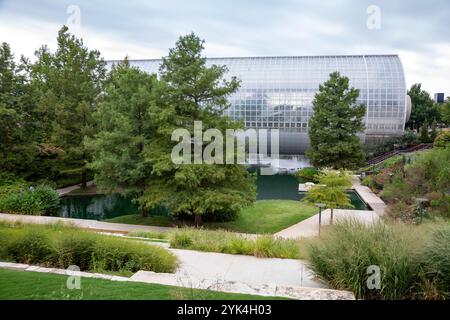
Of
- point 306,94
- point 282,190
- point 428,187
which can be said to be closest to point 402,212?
point 428,187

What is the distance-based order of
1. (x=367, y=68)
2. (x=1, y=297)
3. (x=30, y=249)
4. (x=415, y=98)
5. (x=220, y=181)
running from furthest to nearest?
(x=415, y=98) < (x=367, y=68) < (x=220, y=181) < (x=30, y=249) < (x=1, y=297)

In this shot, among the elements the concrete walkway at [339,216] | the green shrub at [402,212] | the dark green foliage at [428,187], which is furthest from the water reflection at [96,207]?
the dark green foliage at [428,187]

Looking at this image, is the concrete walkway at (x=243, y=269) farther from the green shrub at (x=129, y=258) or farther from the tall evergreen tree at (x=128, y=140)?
the tall evergreen tree at (x=128, y=140)

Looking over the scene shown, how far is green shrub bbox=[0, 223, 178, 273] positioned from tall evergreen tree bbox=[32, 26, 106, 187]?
1359 centimetres

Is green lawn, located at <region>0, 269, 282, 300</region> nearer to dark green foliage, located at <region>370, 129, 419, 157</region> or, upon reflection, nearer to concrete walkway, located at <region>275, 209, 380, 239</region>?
concrete walkway, located at <region>275, 209, 380, 239</region>

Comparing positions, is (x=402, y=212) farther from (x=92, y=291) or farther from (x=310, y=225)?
(x=92, y=291)

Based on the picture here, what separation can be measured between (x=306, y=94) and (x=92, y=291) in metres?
34.1

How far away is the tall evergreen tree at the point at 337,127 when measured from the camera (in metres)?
25.6

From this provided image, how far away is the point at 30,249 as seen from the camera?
6.81 meters

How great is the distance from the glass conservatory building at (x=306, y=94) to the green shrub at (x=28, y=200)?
2301 cm

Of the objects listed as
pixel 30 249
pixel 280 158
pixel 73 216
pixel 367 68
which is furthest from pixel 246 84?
pixel 30 249

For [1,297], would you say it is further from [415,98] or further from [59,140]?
[415,98]

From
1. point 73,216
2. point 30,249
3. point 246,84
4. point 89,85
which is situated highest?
point 246,84

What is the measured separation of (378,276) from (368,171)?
24.2 m
